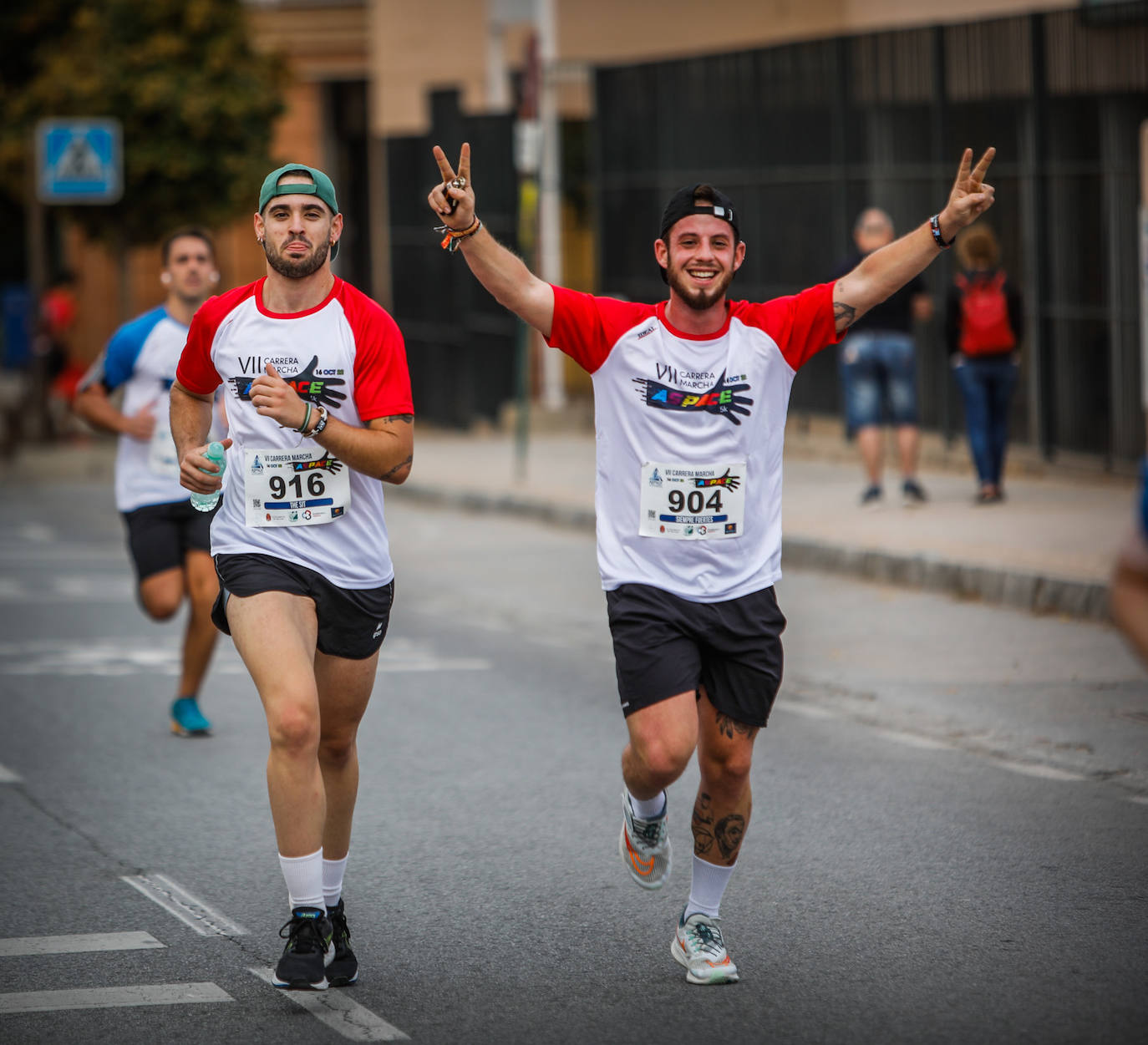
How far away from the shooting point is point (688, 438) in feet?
17.6

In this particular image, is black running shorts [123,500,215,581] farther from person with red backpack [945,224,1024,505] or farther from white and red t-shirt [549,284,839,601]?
person with red backpack [945,224,1024,505]

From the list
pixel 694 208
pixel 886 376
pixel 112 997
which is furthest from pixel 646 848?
pixel 886 376

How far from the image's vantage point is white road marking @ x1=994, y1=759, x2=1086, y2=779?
300 inches

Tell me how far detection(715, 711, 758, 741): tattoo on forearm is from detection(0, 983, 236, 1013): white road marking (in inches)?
56.5

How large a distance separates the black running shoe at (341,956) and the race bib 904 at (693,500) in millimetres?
1299

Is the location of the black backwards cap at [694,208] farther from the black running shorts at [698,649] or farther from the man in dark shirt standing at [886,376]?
the man in dark shirt standing at [886,376]

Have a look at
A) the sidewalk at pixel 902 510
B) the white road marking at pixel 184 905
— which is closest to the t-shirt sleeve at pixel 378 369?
the white road marking at pixel 184 905

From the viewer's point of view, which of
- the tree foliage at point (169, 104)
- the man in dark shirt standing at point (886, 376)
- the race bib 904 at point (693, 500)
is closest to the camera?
the race bib 904 at point (693, 500)

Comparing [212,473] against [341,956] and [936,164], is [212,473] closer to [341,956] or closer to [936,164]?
[341,956]

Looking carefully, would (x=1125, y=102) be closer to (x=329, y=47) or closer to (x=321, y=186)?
(x=321, y=186)

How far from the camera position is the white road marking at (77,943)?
5645 millimetres

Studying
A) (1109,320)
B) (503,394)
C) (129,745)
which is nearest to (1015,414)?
(1109,320)

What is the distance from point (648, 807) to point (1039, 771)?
2695 millimetres

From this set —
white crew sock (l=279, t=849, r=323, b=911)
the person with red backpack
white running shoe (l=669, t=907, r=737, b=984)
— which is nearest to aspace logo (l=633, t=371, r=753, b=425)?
white running shoe (l=669, t=907, r=737, b=984)
